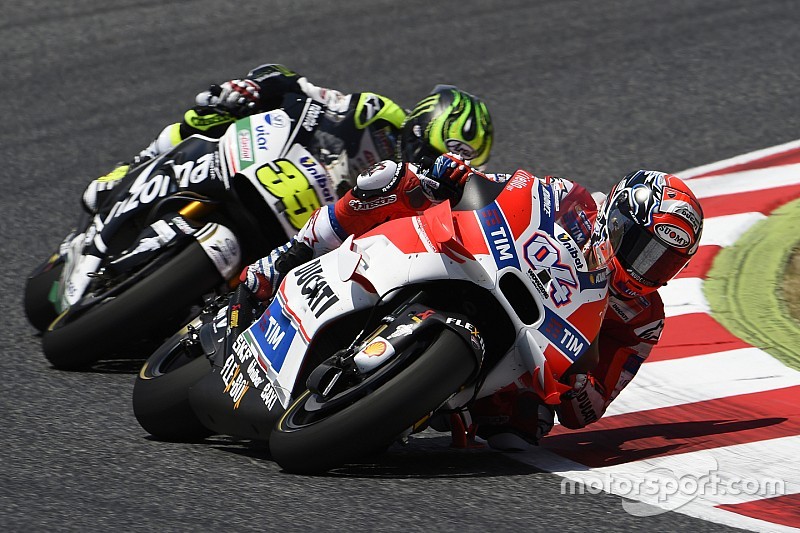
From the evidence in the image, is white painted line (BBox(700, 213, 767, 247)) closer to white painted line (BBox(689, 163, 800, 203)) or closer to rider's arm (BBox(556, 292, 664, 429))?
white painted line (BBox(689, 163, 800, 203))

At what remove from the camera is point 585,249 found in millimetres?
4871

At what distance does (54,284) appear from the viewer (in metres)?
6.52

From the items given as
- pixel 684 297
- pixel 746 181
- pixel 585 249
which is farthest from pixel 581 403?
pixel 746 181

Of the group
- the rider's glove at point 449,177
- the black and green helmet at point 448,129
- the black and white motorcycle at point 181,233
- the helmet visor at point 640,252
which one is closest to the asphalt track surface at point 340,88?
the black and white motorcycle at point 181,233

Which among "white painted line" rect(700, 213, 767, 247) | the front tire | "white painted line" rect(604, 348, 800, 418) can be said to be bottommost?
"white painted line" rect(700, 213, 767, 247)

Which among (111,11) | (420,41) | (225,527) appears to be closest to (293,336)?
(225,527)

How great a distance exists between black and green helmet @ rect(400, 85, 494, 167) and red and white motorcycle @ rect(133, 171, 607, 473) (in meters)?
0.97

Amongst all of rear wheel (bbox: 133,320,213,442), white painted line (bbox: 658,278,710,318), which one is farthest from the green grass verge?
rear wheel (bbox: 133,320,213,442)

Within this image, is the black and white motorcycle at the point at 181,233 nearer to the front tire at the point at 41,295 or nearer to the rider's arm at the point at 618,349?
the front tire at the point at 41,295

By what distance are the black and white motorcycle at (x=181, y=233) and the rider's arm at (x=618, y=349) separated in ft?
5.20

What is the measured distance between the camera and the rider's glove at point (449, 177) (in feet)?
16.3

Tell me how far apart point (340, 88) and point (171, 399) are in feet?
17.3

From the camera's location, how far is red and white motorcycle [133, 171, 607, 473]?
4.44m

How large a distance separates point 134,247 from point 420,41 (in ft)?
17.6
